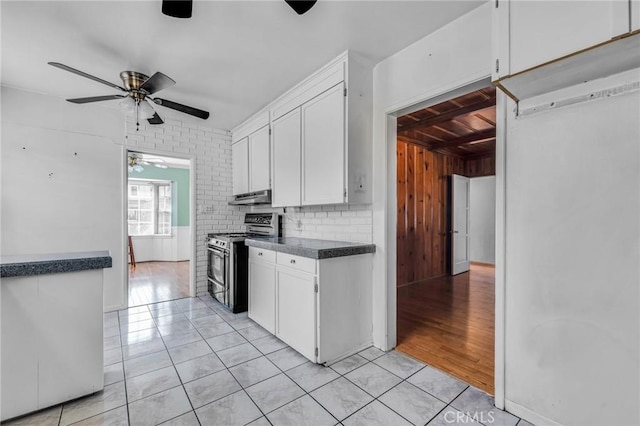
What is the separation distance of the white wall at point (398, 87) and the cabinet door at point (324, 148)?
1.15 ft

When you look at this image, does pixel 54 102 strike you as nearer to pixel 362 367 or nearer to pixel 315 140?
pixel 315 140

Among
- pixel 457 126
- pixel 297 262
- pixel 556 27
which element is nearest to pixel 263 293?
pixel 297 262

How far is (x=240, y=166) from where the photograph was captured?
14.3ft

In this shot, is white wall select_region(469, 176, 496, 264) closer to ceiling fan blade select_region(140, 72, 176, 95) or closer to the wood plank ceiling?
the wood plank ceiling

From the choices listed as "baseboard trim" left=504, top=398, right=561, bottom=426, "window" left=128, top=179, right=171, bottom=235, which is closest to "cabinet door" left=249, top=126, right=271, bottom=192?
"baseboard trim" left=504, top=398, right=561, bottom=426

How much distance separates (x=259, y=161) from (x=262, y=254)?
4.75 feet

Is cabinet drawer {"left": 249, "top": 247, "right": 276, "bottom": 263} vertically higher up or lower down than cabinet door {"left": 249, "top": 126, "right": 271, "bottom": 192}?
lower down

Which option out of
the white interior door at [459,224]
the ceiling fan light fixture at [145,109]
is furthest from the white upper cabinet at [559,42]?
the white interior door at [459,224]

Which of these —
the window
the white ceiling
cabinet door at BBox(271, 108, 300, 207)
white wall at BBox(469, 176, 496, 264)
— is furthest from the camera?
the window

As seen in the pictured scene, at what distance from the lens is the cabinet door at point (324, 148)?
8.15ft

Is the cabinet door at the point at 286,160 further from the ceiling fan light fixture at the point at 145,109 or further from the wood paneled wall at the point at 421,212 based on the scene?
the wood paneled wall at the point at 421,212

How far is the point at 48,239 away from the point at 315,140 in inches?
129

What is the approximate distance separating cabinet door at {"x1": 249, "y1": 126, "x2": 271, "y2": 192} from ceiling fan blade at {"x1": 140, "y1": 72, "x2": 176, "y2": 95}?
4.74 feet

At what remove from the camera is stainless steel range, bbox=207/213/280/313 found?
11.3ft
